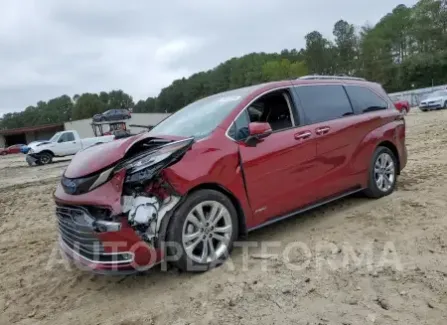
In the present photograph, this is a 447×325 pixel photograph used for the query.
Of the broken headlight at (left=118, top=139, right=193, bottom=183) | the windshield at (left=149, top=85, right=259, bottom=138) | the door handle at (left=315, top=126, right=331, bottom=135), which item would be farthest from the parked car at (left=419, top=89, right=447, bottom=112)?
the broken headlight at (left=118, top=139, right=193, bottom=183)

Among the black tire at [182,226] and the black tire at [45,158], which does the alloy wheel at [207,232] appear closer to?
the black tire at [182,226]

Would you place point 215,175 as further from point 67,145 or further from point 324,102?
point 67,145

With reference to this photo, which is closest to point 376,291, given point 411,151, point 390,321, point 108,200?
point 390,321

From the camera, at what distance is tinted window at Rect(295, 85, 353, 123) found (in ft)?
15.7

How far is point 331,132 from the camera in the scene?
4.82m

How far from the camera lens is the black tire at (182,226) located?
350cm

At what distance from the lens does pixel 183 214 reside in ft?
11.6

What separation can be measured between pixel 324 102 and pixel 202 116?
152cm

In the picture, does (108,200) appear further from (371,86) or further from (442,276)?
(371,86)

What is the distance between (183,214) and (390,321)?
175 cm

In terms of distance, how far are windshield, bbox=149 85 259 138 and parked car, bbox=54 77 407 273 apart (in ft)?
0.06

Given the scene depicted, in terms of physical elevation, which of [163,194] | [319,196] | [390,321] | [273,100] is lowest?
[390,321]

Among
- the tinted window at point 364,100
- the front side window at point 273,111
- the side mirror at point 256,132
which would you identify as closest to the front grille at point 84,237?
the side mirror at point 256,132

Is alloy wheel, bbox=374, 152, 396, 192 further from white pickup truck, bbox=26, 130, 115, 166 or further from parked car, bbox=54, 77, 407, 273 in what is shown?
white pickup truck, bbox=26, 130, 115, 166
